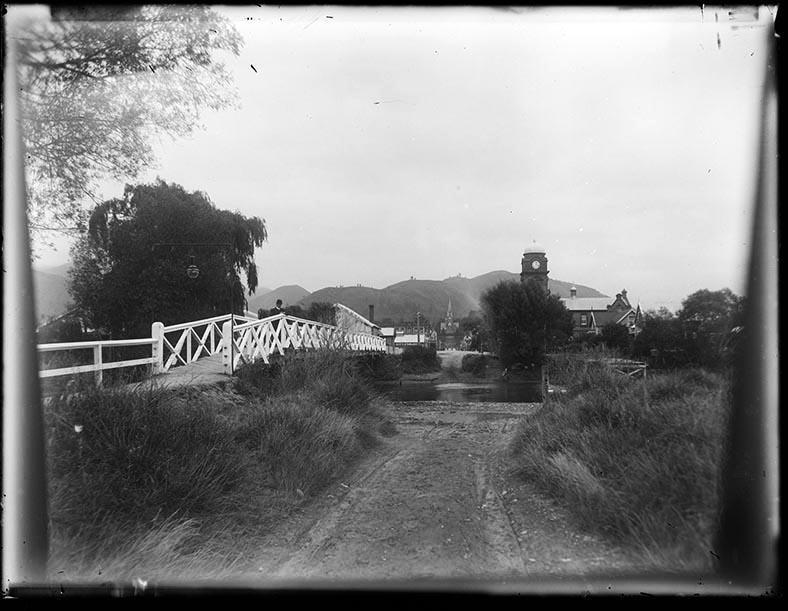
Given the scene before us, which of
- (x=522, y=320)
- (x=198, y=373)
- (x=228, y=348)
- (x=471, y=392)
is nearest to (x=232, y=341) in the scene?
(x=228, y=348)

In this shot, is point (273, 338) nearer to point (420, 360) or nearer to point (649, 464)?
point (649, 464)

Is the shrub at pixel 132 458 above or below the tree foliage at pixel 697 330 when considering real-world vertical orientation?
below

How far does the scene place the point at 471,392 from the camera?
95.6ft

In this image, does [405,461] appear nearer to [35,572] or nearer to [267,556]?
[267,556]

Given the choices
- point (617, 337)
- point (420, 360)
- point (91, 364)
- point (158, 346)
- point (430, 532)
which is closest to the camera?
point (430, 532)

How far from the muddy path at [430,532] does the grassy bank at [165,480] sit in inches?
12.6

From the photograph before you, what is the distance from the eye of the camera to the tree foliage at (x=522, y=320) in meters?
26.1

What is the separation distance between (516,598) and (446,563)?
858 mm

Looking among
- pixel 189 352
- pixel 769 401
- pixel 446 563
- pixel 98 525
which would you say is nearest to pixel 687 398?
pixel 769 401

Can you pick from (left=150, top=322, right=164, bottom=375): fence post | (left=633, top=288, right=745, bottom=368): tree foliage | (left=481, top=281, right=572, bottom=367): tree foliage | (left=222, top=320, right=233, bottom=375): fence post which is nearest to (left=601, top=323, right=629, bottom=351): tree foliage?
(left=633, top=288, right=745, bottom=368): tree foliage

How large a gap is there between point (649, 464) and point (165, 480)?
3659mm

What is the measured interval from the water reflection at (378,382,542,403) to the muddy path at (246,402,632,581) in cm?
1703

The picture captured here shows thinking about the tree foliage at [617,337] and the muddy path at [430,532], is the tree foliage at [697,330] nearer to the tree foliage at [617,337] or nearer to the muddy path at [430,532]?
the muddy path at [430,532]

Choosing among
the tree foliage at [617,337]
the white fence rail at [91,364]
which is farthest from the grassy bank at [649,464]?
the white fence rail at [91,364]
